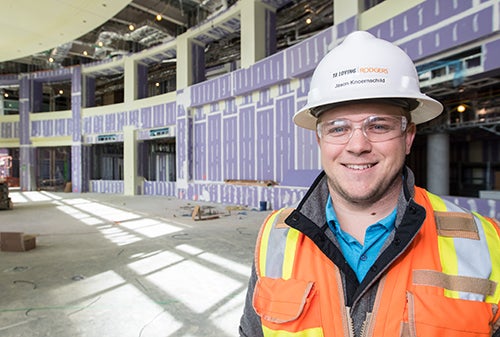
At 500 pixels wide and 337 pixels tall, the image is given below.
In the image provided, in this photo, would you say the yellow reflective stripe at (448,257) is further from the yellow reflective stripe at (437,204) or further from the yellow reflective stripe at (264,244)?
the yellow reflective stripe at (264,244)

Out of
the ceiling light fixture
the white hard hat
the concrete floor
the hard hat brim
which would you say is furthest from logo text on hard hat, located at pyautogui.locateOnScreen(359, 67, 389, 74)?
the ceiling light fixture

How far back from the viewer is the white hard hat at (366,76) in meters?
1.17

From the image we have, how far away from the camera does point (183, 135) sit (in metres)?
14.0

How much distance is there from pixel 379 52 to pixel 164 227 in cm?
682

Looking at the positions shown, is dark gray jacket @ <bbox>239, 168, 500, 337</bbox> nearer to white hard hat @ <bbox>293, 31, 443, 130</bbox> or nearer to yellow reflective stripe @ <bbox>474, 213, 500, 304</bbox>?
yellow reflective stripe @ <bbox>474, 213, 500, 304</bbox>

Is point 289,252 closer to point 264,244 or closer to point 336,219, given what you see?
point 264,244

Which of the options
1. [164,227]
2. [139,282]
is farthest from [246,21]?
[139,282]

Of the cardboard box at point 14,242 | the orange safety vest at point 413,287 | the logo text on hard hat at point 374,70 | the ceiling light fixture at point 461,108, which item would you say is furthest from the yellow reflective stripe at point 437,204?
the ceiling light fixture at point 461,108

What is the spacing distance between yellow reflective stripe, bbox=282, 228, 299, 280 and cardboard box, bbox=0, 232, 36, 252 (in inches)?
223

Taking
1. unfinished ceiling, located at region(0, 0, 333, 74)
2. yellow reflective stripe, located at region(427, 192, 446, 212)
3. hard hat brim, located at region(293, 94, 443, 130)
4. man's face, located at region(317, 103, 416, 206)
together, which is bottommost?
yellow reflective stripe, located at region(427, 192, 446, 212)

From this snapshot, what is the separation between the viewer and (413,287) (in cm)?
102

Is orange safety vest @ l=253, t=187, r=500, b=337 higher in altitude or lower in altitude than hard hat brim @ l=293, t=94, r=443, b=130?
lower

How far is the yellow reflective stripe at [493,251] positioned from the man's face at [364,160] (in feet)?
1.15

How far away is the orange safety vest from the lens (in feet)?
3.16
